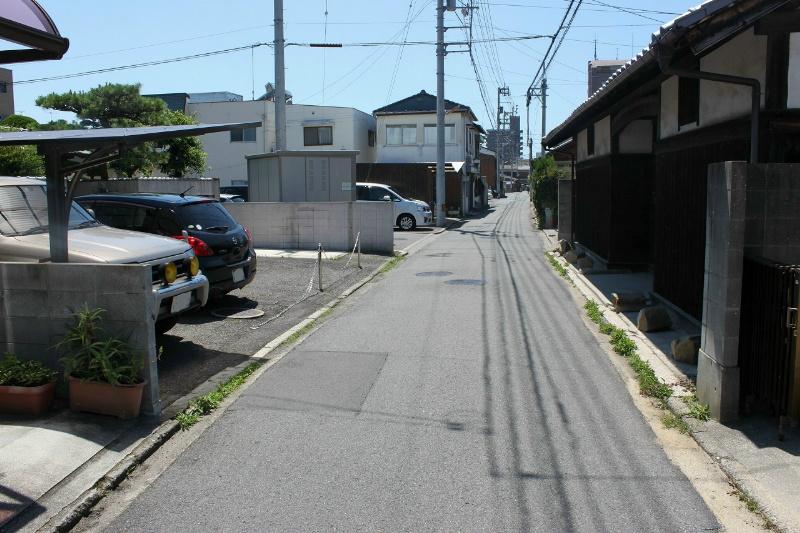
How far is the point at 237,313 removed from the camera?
9.93 m

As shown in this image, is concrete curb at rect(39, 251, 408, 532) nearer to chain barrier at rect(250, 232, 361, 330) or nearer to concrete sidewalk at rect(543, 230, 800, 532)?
chain barrier at rect(250, 232, 361, 330)

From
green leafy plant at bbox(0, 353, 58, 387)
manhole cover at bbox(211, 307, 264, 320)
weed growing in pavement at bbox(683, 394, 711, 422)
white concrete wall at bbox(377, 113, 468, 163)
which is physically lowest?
weed growing in pavement at bbox(683, 394, 711, 422)

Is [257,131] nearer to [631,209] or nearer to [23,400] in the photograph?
[631,209]

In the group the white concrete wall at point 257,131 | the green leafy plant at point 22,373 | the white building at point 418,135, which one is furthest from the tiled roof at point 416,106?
the green leafy plant at point 22,373

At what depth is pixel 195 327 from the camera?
8930 millimetres

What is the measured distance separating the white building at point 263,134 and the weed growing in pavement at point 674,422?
114 feet

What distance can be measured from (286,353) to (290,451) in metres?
2.98

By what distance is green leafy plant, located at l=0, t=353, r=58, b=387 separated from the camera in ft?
17.8

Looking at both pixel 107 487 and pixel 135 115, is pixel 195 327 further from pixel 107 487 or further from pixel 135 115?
pixel 135 115

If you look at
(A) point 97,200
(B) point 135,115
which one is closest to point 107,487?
(A) point 97,200

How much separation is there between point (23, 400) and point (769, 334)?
18.9ft

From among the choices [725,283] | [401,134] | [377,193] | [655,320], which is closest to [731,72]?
[725,283]

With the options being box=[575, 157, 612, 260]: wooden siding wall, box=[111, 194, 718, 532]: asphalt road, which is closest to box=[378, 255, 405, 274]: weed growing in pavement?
box=[575, 157, 612, 260]: wooden siding wall

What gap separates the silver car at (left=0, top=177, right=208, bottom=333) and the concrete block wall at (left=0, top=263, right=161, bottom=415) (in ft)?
3.03
